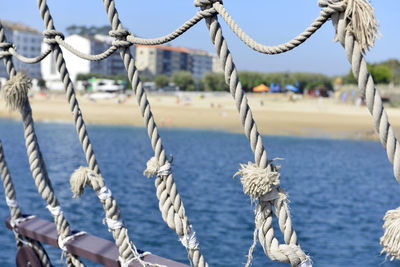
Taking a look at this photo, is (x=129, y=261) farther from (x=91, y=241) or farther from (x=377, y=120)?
(x=377, y=120)

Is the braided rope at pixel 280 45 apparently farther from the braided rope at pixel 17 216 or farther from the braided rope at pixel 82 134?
the braided rope at pixel 17 216

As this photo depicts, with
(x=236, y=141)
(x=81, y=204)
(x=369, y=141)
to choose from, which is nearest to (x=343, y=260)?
(x=81, y=204)

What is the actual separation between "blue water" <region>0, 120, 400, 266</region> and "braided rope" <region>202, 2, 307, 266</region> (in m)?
3.88

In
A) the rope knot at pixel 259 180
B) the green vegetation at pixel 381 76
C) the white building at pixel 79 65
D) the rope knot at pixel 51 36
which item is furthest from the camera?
the white building at pixel 79 65

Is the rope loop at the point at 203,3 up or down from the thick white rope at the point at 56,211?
up

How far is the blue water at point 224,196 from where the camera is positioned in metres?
10.5

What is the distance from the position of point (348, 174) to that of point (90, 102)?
44.9 metres

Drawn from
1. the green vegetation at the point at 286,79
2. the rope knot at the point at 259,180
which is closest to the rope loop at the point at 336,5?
the rope knot at the point at 259,180

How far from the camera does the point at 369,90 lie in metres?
1.66

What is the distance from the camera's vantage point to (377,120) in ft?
5.44

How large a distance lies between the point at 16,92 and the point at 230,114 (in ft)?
165

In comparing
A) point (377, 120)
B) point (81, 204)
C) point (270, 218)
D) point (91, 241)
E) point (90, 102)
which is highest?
point (377, 120)

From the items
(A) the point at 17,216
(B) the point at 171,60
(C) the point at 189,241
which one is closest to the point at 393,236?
(C) the point at 189,241

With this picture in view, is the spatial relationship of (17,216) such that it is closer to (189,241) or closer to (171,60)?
(189,241)
